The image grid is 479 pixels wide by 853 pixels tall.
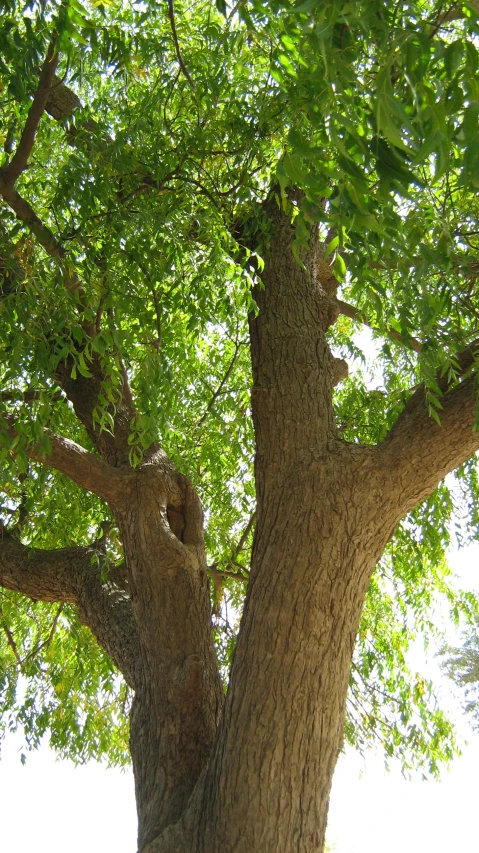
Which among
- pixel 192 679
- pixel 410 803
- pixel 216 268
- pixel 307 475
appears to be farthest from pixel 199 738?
pixel 410 803

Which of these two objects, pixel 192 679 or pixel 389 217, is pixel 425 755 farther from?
pixel 389 217

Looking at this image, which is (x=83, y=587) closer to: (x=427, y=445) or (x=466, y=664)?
(x=427, y=445)

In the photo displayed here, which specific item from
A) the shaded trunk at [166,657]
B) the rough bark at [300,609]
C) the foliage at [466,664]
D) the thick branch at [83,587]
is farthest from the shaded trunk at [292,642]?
the foliage at [466,664]

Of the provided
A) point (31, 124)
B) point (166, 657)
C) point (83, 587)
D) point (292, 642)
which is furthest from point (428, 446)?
point (31, 124)

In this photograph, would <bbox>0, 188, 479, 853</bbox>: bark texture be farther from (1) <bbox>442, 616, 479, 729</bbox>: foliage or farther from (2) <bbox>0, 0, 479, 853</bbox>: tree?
(1) <bbox>442, 616, 479, 729</bbox>: foliage

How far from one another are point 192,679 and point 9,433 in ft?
3.79

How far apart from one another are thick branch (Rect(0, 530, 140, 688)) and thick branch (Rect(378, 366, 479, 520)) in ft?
4.28

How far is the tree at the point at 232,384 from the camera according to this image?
2314mm

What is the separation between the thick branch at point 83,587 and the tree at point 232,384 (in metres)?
0.01

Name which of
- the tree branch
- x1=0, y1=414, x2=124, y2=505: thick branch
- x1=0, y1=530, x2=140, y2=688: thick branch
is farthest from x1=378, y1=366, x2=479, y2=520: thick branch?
x1=0, y1=530, x2=140, y2=688: thick branch

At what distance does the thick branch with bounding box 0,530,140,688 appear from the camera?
138 inches

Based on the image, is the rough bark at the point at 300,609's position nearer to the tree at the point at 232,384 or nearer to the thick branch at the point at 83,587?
the tree at the point at 232,384

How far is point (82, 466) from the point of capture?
3326mm

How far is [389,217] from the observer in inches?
78.7
